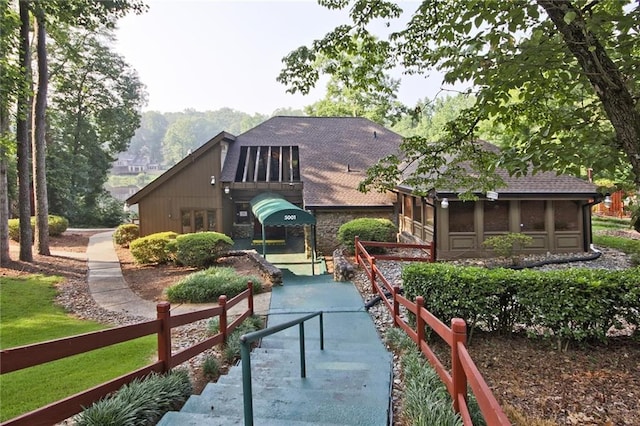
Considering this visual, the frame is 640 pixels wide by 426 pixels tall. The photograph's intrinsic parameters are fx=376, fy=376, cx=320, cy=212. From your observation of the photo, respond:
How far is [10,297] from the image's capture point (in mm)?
9055

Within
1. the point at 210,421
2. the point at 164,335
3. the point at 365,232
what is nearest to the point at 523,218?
the point at 365,232

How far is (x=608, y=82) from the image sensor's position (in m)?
4.00

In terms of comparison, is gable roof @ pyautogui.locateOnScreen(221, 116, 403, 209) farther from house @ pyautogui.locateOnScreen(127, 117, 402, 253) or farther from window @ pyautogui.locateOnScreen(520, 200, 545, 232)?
window @ pyautogui.locateOnScreen(520, 200, 545, 232)

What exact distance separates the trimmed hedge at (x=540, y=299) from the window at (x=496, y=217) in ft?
24.8

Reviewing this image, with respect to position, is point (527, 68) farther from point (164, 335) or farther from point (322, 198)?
point (322, 198)

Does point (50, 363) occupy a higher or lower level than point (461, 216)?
lower

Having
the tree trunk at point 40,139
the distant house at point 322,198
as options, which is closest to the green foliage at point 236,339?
the distant house at point 322,198

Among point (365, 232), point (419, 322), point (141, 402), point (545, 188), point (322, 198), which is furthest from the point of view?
point (322, 198)

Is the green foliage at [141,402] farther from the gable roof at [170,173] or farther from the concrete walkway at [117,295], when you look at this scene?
the gable roof at [170,173]

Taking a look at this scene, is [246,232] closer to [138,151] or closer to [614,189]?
[614,189]

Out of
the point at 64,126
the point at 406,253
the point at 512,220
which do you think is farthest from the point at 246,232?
the point at 64,126

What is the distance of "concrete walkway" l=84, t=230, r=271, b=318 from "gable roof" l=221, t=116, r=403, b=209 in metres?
6.41

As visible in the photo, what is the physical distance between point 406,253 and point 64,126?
2627cm

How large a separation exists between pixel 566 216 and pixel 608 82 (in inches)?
440
